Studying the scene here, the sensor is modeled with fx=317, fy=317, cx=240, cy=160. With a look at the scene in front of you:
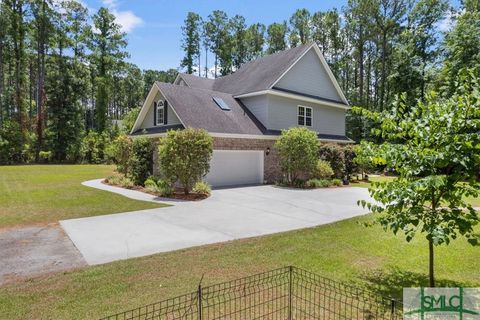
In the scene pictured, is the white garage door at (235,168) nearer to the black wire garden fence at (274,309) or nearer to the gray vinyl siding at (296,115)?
the gray vinyl siding at (296,115)

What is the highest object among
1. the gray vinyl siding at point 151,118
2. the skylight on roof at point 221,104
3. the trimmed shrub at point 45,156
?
the skylight on roof at point 221,104

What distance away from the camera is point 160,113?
60.2 feet

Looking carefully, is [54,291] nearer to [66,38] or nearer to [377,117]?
[377,117]

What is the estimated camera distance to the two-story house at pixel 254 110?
16750mm

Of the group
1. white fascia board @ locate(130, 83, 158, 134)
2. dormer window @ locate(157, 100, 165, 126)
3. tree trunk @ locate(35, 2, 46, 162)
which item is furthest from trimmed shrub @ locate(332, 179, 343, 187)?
tree trunk @ locate(35, 2, 46, 162)

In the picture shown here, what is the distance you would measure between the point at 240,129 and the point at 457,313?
14.2m

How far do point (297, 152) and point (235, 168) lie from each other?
11.3ft

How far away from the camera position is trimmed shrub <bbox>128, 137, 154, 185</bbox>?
52.3 feet

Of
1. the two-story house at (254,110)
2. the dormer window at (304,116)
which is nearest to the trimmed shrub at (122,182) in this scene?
the two-story house at (254,110)

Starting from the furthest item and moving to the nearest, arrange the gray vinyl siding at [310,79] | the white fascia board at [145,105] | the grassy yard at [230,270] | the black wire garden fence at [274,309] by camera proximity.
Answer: the gray vinyl siding at [310,79], the white fascia board at [145,105], the grassy yard at [230,270], the black wire garden fence at [274,309]

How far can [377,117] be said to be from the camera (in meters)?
4.55

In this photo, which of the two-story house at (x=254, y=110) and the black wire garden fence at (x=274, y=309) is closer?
the black wire garden fence at (x=274, y=309)

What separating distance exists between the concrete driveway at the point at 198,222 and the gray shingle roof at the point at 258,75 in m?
9.46

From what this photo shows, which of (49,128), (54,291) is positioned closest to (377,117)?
(54,291)
